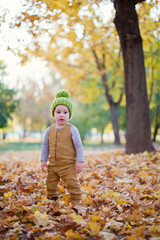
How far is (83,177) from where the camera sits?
4.41m

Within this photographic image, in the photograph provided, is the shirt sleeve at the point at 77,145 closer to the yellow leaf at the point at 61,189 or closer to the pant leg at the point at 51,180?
the pant leg at the point at 51,180

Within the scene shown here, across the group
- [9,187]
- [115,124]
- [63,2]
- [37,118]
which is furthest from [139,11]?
[37,118]

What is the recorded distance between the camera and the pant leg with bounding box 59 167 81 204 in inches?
119

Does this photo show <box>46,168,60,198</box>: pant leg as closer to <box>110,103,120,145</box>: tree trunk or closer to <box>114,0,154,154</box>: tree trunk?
<box>114,0,154,154</box>: tree trunk

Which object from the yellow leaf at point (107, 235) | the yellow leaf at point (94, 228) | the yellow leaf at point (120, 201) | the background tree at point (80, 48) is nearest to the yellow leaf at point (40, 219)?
the yellow leaf at point (94, 228)

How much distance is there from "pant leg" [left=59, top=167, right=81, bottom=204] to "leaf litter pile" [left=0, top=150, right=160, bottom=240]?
0.41 ft

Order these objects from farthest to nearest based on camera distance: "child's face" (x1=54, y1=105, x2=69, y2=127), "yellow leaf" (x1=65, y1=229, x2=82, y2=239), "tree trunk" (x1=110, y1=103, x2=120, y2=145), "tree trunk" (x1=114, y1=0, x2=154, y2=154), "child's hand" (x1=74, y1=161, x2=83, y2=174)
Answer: "tree trunk" (x1=110, y1=103, x2=120, y2=145) < "tree trunk" (x1=114, y1=0, x2=154, y2=154) < "child's face" (x1=54, y1=105, x2=69, y2=127) < "child's hand" (x1=74, y1=161, x2=83, y2=174) < "yellow leaf" (x1=65, y1=229, x2=82, y2=239)

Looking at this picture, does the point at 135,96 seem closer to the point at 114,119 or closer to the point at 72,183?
the point at 72,183

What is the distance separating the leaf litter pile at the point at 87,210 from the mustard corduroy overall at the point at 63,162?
19 cm

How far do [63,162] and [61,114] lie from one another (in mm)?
636

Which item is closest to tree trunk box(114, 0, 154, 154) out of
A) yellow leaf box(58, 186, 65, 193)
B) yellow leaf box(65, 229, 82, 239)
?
yellow leaf box(58, 186, 65, 193)

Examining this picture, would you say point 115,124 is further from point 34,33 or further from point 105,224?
point 105,224

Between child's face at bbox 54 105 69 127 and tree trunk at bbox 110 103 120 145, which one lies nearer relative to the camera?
child's face at bbox 54 105 69 127

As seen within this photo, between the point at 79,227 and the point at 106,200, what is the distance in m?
0.90
